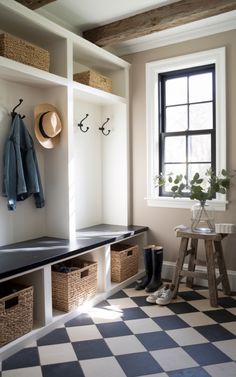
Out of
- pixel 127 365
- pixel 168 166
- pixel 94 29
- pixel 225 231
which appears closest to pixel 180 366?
pixel 127 365

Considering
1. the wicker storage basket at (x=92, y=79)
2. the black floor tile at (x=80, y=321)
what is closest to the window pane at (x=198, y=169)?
the wicker storage basket at (x=92, y=79)

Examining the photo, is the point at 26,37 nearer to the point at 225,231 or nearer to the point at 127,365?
the point at 225,231

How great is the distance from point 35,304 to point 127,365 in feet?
2.80

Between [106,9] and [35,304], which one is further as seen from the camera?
[106,9]

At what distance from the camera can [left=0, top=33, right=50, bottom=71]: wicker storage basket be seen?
2.39m

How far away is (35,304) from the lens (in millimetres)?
2430

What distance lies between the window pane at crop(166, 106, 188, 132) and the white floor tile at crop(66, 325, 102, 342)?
2253 millimetres

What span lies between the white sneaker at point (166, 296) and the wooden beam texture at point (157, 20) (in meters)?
2.50

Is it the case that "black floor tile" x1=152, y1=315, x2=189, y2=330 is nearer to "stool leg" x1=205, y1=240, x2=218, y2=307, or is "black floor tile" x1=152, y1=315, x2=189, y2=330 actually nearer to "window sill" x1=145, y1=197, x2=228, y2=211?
"stool leg" x1=205, y1=240, x2=218, y2=307

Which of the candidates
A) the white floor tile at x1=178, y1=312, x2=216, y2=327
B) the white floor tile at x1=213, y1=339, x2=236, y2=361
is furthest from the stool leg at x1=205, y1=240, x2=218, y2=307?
the white floor tile at x1=213, y1=339, x2=236, y2=361

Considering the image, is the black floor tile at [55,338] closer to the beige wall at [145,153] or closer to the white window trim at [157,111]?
the beige wall at [145,153]

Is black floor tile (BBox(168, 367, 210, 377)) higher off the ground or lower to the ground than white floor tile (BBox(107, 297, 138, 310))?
lower

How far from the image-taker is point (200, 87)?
11.3 ft

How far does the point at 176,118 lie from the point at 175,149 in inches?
13.8
